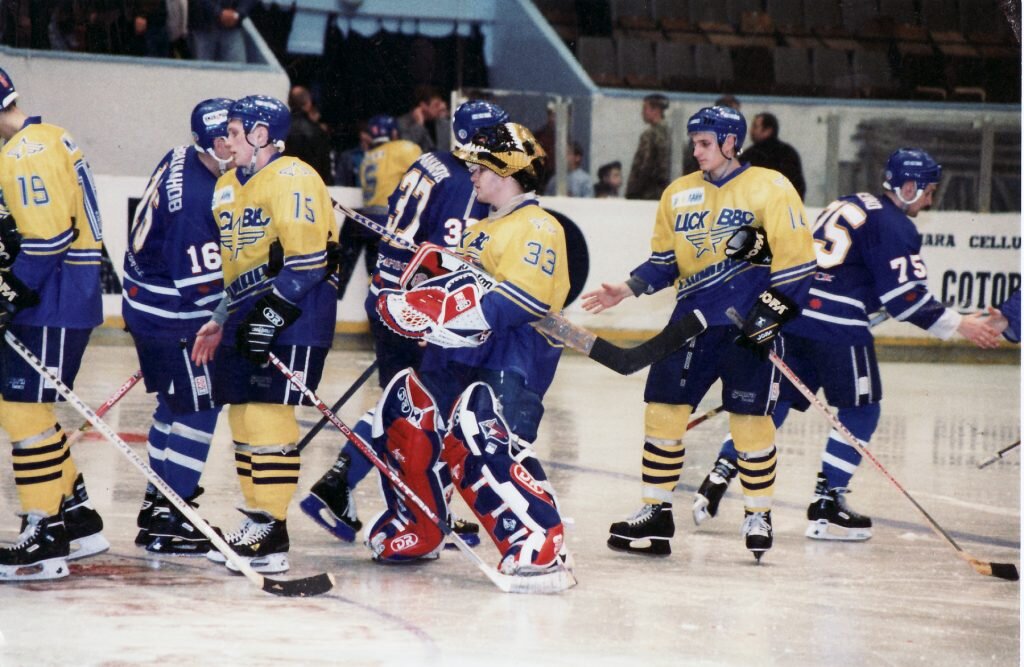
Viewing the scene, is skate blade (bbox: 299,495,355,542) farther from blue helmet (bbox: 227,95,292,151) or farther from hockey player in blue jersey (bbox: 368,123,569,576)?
blue helmet (bbox: 227,95,292,151)

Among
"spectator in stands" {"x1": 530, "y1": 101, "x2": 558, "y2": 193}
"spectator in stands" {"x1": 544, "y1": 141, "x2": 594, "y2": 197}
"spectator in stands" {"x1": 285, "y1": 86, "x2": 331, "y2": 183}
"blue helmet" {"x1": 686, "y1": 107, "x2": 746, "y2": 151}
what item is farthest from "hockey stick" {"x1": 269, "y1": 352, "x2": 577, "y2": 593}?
"spectator in stands" {"x1": 544, "y1": 141, "x2": 594, "y2": 197}

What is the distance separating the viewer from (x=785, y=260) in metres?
4.27

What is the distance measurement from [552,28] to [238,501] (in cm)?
713

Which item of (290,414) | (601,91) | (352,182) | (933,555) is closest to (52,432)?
(290,414)

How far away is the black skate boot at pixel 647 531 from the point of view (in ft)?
14.5

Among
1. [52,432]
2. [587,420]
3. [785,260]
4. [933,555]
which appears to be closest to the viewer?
[52,432]

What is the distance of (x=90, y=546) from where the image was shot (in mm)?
4113

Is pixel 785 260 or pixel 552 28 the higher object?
pixel 552 28

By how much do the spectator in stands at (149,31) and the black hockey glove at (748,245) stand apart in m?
6.62

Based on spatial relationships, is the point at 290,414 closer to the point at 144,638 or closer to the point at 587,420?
the point at 144,638

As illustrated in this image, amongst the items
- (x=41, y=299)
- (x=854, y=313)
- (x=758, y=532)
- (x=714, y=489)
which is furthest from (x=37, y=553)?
(x=854, y=313)

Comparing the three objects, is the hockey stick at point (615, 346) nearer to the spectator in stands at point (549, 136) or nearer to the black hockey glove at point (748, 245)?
the black hockey glove at point (748, 245)

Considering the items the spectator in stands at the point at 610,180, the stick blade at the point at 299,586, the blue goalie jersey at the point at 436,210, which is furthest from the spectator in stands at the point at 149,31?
the stick blade at the point at 299,586

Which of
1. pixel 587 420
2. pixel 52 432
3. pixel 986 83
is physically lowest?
pixel 587 420
